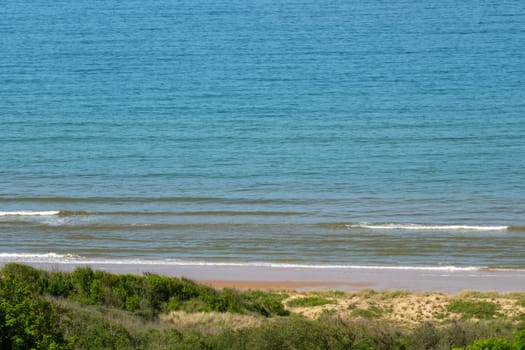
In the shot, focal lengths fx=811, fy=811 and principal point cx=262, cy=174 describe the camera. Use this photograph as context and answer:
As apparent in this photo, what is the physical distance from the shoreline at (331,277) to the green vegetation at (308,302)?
215 centimetres

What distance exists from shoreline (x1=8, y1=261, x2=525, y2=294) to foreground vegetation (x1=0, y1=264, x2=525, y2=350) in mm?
1588

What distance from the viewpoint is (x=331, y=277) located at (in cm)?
2369

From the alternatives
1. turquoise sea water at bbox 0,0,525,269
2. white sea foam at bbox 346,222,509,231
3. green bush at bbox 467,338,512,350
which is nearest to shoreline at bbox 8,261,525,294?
turquoise sea water at bbox 0,0,525,269

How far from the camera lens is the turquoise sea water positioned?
2794 cm

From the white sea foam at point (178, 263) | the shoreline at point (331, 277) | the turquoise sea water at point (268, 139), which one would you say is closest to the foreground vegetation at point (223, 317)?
the shoreline at point (331, 277)

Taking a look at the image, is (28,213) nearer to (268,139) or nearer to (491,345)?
(268,139)

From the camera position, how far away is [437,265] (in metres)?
24.7

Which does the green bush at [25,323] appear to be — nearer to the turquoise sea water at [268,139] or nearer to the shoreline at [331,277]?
the shoreline at [331,277]

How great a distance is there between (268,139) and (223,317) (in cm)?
2692

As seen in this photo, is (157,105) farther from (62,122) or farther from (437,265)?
(437,265)

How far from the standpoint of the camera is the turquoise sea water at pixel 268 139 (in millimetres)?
27938

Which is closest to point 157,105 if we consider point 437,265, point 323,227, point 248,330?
point 323,227

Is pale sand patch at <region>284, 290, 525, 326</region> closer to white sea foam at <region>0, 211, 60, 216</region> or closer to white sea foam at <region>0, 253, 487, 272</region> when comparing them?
white sea foam at <region>0, 253, 487, 272</region>

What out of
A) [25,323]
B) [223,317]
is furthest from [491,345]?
[223,317]
